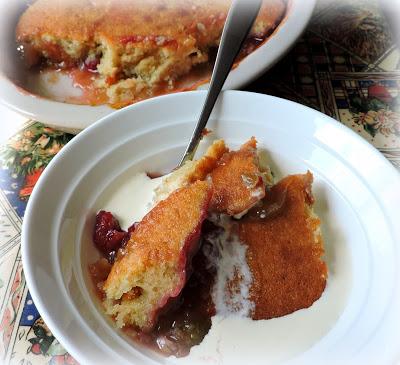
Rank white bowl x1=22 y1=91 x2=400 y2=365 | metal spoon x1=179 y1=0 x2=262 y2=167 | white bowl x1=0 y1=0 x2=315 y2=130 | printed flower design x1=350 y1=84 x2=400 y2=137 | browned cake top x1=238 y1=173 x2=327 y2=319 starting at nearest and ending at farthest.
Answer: white bowl x1=22 y1=91 x2=400 y2=365 < browned cake top x1=238 y1=173 x2=327 y2=319 < metal spoon x1=179 y1=0 x2=262 y2=167 < white bowl x1=0 y1=0 x2=315 y2=130 < printed flower design x1=350 y1=84 x2=400 y2=137

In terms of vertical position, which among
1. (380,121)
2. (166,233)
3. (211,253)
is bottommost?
(380,121)

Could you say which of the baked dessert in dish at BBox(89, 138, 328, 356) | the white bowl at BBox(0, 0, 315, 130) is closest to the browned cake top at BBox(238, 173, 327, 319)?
the baked dessert in dish at BBox(89, 138, 328, 356)

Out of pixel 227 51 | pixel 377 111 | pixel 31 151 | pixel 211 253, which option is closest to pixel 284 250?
pixel 211 253

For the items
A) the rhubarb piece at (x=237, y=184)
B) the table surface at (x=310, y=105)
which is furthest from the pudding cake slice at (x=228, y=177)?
the table surface at (x=310, y=105)

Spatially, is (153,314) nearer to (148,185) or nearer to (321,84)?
Result: (148,185)

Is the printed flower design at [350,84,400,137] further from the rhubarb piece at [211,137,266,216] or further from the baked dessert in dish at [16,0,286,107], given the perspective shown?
the rhubarb piece at [211,137,266,216]

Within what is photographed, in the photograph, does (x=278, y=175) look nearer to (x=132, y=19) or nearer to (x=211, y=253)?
(x=211, y=253)

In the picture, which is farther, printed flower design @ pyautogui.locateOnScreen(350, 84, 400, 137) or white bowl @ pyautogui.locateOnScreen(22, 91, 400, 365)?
printed flower design @ pyautogui.locateOnScreen(350, 84, 400, 137)
